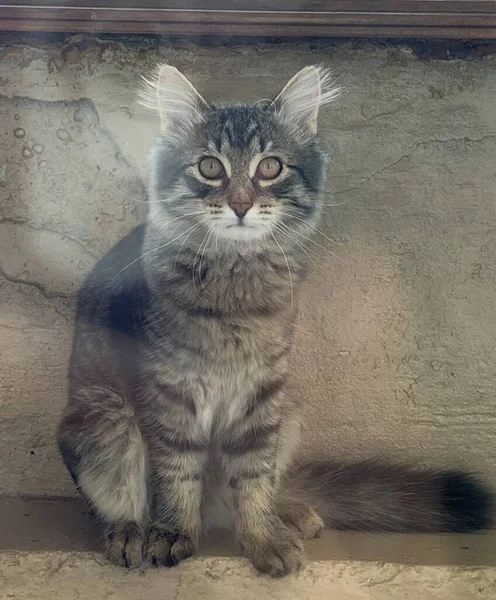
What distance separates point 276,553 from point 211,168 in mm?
1054

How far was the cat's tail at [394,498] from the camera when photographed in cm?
248

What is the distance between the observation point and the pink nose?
2.18 m

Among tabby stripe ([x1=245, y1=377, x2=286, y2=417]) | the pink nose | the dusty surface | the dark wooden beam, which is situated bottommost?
the dusty surface

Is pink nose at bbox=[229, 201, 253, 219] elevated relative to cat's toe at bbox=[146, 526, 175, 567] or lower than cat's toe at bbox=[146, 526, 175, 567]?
elevated

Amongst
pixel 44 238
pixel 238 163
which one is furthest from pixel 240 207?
pixel 44 238

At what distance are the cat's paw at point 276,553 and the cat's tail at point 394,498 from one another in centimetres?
27

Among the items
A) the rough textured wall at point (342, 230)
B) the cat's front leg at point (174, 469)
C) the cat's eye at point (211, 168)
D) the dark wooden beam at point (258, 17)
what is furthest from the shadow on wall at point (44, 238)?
the cat's front leg at point (174, 469)

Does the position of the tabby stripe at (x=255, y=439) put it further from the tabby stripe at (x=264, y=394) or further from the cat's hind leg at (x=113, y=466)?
the cat's hind leg at (x=113, y=466)

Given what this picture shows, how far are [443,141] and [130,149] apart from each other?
1039 millimetres

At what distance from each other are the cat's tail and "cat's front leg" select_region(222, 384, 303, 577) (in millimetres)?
208

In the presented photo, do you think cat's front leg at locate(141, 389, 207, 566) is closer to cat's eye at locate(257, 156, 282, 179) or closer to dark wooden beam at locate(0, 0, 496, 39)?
cat's eye at locate(257, 156, 282, 179)

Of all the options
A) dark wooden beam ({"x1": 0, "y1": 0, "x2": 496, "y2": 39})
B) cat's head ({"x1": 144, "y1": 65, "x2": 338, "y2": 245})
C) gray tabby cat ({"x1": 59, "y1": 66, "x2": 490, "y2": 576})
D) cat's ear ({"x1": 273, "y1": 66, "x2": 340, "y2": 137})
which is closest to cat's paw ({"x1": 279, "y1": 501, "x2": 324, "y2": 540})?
gray tabby cat ({"x1": 59, "y1": 66, "x2": 490, "y2": 576})

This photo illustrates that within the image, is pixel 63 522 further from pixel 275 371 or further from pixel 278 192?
pixel 278 192

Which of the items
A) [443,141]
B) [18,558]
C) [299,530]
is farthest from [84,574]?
[443,141]
